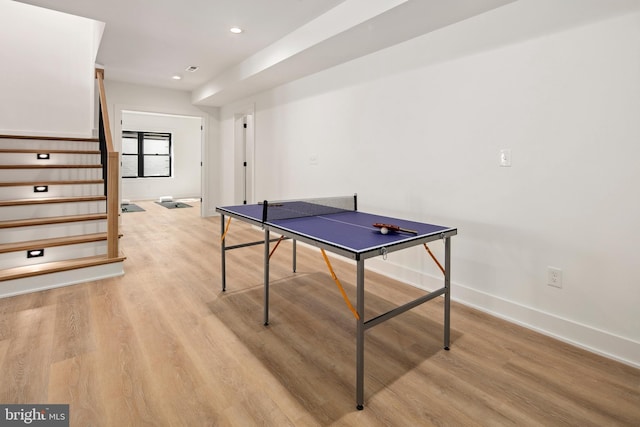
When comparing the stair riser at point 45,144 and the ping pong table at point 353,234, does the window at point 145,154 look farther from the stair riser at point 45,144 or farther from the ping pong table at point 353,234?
the ping pong table at point 353,234

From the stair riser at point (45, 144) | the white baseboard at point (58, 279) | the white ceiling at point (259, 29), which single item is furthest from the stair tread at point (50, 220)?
the white ceiling at point (259, 29)

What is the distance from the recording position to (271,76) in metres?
4.50

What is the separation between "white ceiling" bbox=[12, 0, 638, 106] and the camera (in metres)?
2.68

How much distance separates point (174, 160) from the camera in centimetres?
1017

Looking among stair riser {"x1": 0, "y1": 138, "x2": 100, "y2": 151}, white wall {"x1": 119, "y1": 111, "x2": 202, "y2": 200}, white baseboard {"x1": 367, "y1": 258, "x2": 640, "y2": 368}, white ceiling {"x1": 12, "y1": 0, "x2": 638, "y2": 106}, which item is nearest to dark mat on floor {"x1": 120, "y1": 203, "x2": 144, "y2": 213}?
white wall {"x1": 119, "y1": 111, "x2": 202, "y2": 200}

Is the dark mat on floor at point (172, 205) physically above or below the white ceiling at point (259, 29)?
below

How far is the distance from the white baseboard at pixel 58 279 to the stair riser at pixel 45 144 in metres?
2.16

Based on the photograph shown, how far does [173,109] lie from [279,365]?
6.04m

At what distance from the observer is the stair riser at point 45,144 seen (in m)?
4.11

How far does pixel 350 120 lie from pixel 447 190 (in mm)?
1494

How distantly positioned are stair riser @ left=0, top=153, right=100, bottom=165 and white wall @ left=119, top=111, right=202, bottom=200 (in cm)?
519

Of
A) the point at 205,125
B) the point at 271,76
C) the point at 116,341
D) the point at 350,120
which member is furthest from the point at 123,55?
the point at 116,341

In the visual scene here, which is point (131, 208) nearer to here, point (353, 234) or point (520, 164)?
point (353, 234)

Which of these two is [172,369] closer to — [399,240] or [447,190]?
[399,240]
